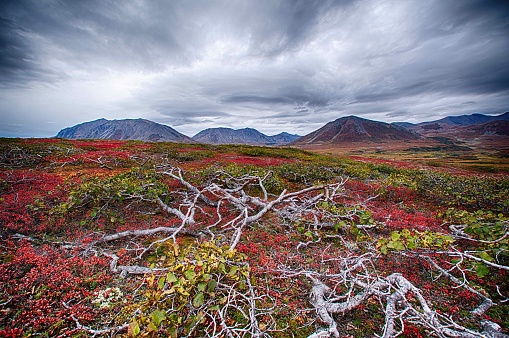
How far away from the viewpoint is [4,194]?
9984 mm

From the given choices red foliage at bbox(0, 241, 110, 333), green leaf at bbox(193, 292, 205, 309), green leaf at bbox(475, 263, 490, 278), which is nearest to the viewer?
green leaf at bbox(193, 292, 205, 309)

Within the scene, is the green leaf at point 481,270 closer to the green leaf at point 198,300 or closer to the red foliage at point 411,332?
the red foliage at point 411,332

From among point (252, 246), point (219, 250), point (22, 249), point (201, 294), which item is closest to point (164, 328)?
point (201, 294)

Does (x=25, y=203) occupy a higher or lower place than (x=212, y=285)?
higher

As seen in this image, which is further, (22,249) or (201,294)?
(22,249)

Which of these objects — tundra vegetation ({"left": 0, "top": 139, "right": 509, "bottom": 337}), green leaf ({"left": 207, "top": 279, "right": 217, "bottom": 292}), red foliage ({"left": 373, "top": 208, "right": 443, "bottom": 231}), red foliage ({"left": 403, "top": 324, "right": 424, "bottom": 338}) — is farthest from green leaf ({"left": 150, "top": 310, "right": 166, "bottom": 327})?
red foliage ({"left": 373, "top": 208, "right": 443, "bottom": 231})

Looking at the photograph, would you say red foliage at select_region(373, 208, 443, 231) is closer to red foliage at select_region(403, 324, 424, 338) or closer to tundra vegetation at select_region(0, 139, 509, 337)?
tundra vegetation at select_region(0, 139, 509, 337)

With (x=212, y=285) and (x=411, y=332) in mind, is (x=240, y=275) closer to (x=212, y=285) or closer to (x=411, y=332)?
(x=212, y=285)

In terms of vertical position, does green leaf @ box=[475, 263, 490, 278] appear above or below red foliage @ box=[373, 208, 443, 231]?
above

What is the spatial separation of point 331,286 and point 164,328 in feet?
11.4

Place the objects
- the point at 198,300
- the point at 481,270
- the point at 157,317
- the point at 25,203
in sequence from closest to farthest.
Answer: the point at 157,317 < the point at 198,300 < the point at 481,270 < the point at 25,203

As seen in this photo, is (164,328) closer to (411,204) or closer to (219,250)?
(219,250)

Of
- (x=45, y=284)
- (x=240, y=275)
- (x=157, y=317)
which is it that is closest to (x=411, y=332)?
(x=240, y=275)

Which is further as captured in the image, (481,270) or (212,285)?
(481,270)
